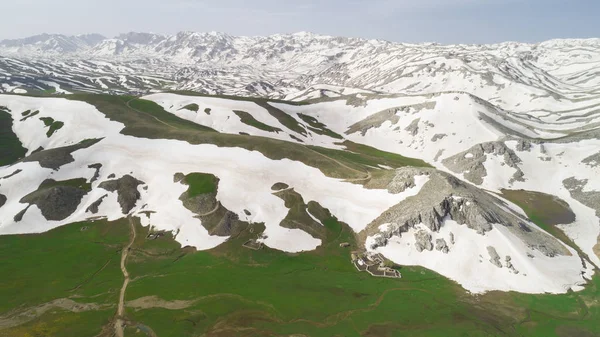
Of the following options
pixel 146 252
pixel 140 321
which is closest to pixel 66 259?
pixel 146 252

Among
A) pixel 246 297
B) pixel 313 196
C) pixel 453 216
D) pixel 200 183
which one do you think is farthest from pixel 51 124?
pixel 453 216

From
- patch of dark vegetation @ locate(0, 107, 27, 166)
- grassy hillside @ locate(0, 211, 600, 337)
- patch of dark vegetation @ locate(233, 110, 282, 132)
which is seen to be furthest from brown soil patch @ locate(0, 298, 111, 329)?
patch of dark vegetation @ locate(233, 110, 282, 132)

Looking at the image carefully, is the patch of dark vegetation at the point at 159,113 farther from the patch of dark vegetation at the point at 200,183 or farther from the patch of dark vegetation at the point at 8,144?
the patch of dark vegetation at the point at 200,183

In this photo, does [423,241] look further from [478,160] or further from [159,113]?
[159,113]

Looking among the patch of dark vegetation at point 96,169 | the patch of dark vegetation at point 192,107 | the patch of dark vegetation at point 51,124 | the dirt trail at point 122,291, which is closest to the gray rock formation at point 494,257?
the dirt trail at point 122,291

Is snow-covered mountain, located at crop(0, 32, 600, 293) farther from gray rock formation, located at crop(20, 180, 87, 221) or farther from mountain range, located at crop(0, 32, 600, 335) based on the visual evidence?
gray rock formation, located at crop(20, 180, 87, 221)
